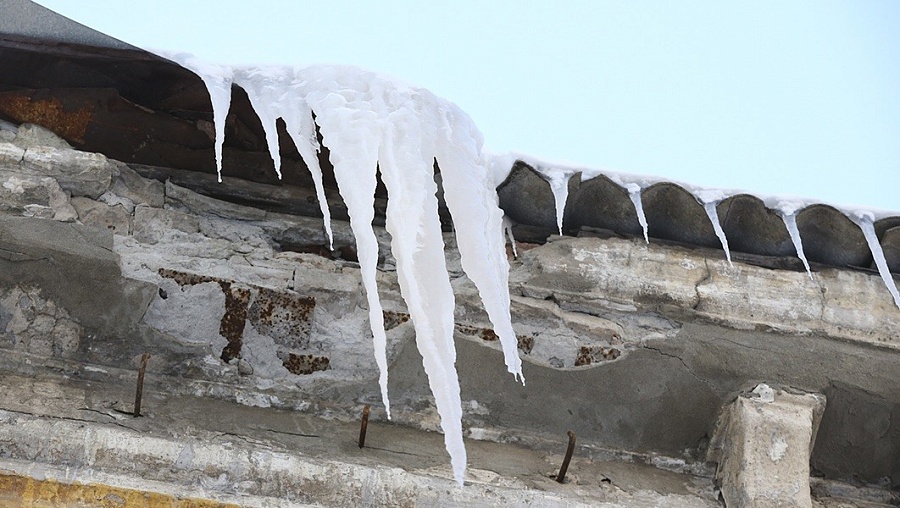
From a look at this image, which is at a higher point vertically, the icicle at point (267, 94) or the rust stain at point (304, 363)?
the icicle at point (267, 94)

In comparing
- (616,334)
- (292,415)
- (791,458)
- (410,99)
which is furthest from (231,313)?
(791,458)

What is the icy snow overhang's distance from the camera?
9.23ft

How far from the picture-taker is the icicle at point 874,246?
2814 millimetres

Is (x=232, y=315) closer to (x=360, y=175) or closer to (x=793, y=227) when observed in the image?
(x=360, y=175)

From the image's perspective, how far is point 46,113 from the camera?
285 cm

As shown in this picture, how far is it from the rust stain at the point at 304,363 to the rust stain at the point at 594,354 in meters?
0.72

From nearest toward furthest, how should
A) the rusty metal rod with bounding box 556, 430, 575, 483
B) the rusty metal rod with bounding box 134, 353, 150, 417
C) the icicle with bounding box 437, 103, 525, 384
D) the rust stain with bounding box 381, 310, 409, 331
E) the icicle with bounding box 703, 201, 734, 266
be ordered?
the icicle with bounding box 437, 103, 525, 384 → the rusty metal rod with bounding box 134, 353, 150, 417 → the rusty metal rod with bounding box 556, 430, 575, 483 → the icicle with bounding box 703, 201, 734, 266 → the rust stain with bounding box 381, 310, 409, 331

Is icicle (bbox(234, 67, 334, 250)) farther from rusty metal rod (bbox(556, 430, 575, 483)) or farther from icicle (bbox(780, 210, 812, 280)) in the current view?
icicle (bbox(780, 210, 812, 280))

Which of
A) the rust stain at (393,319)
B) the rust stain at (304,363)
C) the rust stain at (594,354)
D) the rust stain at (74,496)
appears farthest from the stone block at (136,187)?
the rust stain at (594,354)

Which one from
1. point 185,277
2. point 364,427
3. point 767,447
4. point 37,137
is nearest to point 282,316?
point 185,277

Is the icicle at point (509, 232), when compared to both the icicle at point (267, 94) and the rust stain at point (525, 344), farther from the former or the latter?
the icicle at point (267, 94)

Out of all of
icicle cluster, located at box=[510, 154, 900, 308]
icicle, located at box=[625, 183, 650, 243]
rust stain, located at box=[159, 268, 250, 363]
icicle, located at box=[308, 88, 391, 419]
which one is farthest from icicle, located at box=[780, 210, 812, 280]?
rust stain, located at box=[159, 268, 250, 363]

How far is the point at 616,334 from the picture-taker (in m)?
2.89

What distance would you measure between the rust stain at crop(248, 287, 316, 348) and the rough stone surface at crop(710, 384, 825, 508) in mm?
1230
